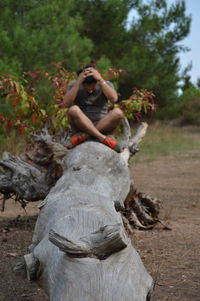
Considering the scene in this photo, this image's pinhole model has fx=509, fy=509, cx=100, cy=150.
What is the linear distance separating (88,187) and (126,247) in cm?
113

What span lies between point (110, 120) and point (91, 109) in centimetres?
36

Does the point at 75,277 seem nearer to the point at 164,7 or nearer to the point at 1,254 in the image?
the point at 1,254

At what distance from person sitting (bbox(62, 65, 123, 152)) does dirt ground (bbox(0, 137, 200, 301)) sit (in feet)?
3.82

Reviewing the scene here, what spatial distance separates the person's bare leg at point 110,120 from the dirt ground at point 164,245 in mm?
1284

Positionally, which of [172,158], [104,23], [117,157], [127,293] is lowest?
[172,158]

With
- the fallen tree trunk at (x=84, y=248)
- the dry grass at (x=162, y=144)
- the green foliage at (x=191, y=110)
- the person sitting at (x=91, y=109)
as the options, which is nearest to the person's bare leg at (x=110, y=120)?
the person sitting at (x=91, y=109)

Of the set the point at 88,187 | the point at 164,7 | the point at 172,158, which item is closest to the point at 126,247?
the point at 88,187

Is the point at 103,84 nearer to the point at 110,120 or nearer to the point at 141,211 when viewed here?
the point at 110,120

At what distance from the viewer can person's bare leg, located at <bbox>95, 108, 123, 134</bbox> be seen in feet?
16.9

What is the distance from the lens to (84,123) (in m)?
4.96

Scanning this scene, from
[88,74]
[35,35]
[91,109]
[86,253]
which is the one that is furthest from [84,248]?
[35,35]

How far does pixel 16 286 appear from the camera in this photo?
4.14m

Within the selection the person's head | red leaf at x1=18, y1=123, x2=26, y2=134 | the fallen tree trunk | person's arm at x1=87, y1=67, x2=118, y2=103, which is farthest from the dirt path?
red leaf at x1=18, y1=123, x2=26, y2=134

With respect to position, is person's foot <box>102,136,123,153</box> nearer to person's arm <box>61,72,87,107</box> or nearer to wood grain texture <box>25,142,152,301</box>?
person's arm <box>61,72,87,107</box>
